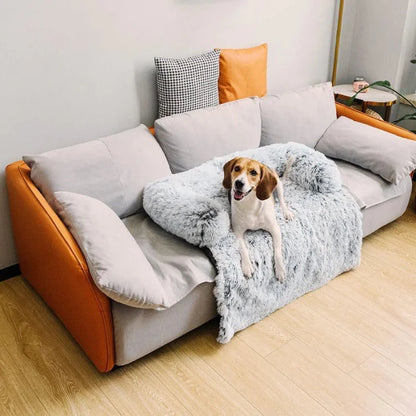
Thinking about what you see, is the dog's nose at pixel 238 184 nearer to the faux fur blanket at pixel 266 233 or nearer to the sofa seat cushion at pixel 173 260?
the faux fur blanket at pixel 266 233

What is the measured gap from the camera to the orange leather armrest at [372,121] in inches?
117

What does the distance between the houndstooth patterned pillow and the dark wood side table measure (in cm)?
106

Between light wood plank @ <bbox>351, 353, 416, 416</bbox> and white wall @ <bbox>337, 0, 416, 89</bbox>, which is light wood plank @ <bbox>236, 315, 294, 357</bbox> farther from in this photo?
white wall @ <bbox>337, 0, 416, 89</bbox>

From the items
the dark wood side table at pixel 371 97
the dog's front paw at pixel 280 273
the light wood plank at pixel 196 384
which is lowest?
the light wood plank at pixel 196 384

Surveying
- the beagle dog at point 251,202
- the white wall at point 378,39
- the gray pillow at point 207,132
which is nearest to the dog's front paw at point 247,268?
the beagle dog at point 251,202

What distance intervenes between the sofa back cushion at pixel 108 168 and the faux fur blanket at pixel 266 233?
89mm

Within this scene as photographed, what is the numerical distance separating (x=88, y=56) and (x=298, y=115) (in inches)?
46.9

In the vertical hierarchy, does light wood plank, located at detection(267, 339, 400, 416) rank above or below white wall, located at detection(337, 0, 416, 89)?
below

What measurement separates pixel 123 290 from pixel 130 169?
2.46 ft

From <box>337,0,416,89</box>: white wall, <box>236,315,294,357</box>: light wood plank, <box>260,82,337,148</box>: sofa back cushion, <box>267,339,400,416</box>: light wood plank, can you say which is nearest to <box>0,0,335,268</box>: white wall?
<box>260,82,337,148</box>: sofa back cushion

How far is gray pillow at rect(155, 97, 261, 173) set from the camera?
8.36 feet

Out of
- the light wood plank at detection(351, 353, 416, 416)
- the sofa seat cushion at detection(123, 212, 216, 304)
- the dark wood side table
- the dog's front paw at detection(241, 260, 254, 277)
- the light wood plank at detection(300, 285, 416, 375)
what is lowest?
Result: the light wood plank at detection(300, 285, 416, 375)

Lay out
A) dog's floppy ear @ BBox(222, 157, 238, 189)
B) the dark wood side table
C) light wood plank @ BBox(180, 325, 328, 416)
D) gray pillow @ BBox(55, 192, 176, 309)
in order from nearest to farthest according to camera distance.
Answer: gray pillow @ BBox(55, 192, 176, 309) < light wood plank @ BBox(180, 325, 328, 416) < dog's floppy ear @ BBox(222, 157, 238, 189) < the dark wood side table

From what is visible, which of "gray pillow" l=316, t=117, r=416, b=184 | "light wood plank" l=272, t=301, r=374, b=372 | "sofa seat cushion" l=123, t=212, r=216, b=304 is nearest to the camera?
"sofa seat cushion" l=123, t=212, r=216, b=304
